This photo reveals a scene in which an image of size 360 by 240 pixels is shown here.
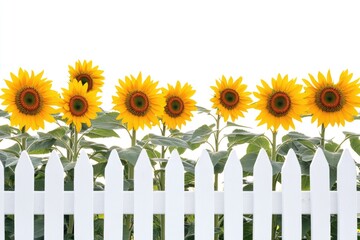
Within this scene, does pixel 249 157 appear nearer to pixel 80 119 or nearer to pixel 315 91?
pixel 315 91

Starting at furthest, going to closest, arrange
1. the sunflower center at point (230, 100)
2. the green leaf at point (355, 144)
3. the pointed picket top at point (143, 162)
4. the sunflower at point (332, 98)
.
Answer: the green leaf at point (355, 144), the sunflower center at point (230, 100), the sunflower at point (332, 98), the pointed picket top at point (143, 162)

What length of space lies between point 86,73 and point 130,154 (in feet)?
1.23

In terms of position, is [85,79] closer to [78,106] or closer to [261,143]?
[78,106]

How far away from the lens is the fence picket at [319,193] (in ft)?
9.24

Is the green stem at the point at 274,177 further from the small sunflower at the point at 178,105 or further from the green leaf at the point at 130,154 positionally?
the green leaf at the point at 130,154

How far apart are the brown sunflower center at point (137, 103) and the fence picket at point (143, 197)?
0.54ft

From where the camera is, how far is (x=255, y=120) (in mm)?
2865

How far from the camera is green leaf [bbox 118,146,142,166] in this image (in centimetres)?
279

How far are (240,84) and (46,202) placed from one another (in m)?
0.80

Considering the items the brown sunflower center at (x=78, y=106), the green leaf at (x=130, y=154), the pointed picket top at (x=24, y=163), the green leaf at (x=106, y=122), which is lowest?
the pointed picket top at (x=24, y=163)

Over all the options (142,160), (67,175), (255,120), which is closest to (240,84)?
(255,120)

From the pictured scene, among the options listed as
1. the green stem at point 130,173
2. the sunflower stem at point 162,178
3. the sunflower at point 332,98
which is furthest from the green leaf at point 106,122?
the sunflower at point 332,98

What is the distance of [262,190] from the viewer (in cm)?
281

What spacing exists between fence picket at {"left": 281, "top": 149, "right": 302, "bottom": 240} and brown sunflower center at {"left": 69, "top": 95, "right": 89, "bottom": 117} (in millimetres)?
699
